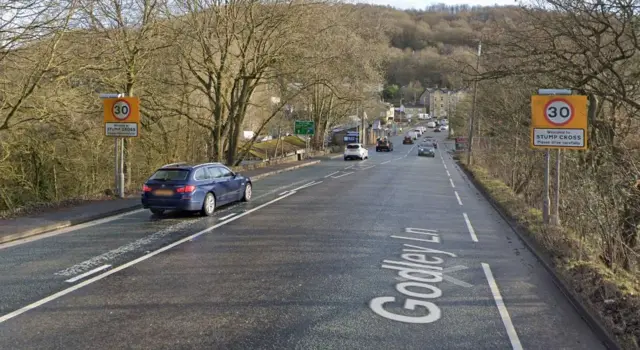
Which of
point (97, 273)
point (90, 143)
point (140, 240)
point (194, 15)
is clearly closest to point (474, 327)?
point (97, 273)

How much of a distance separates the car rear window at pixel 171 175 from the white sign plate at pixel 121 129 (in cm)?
362

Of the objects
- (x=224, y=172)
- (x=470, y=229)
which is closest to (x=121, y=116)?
(x=224, y=172)

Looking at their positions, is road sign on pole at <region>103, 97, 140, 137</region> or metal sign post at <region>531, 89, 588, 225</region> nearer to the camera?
metal sign post at <region>531, 89, 588, 225</region>

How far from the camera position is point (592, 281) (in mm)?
7141

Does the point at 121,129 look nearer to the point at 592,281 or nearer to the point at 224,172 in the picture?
the point at 224,172

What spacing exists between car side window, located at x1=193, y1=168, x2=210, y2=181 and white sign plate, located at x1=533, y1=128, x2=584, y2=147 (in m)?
7.93

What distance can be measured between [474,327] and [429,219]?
317 inches

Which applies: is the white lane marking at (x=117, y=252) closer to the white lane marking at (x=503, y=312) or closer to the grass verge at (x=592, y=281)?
the white lane marking at (x=503, y=312)

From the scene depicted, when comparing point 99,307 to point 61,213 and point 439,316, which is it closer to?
A: point 439,316

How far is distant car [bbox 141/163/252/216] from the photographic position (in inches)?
517

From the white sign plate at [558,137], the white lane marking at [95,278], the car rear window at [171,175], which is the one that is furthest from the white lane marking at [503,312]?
the car rear window at [171,175]

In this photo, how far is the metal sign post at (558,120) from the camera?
1116 centimetres

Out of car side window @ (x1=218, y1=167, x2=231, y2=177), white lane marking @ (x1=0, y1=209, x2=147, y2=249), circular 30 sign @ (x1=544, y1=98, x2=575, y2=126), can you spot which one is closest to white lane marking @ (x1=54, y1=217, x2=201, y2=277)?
white lane marking @ (x1=0, y1=209, x2=147, y2=249)

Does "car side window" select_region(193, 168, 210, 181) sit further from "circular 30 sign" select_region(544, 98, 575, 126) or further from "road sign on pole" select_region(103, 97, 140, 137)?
"circular 30 sign" select_region(544, 98, 575, 126)
